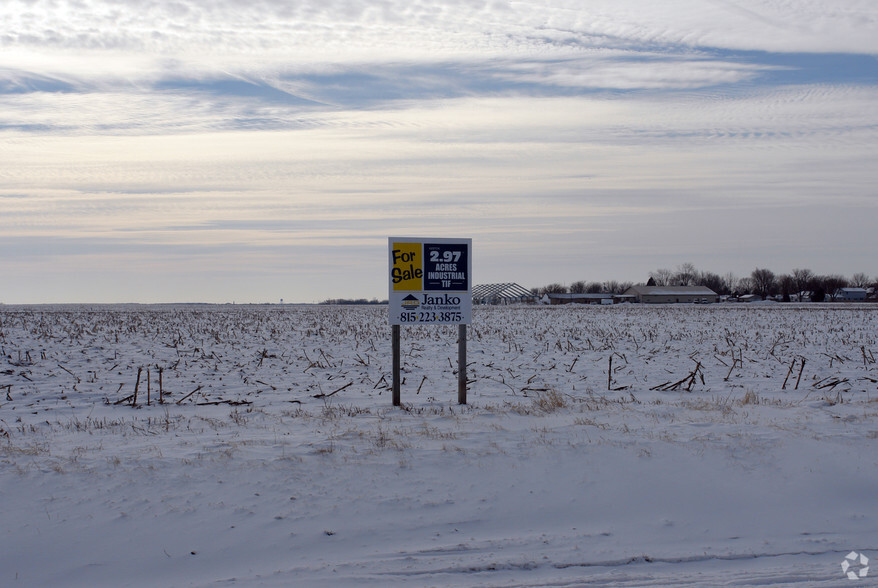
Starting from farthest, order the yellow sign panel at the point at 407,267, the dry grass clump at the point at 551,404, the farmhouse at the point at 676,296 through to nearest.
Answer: the farmhouse at the point at 676,296 → the yellow sign panel at the point at 407,267 → the dry grass clump at the point at 551,404

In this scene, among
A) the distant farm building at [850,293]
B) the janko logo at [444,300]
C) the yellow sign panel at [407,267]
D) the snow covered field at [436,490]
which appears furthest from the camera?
the distant farm building at [850,293]

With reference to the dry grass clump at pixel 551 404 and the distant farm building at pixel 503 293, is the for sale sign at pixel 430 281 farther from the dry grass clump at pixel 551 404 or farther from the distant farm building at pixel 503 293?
the distant farm building at pixel 503 293

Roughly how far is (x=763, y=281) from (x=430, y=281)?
17683 centimetres

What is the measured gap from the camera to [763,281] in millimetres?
168375

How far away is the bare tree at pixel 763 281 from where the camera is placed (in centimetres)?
16450

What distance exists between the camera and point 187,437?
9109 mm

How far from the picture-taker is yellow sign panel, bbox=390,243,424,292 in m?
11.5

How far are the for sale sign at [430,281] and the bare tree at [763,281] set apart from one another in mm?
169889

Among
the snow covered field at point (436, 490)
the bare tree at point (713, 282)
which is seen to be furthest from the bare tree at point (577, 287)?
the snow covered field at point (436, 490)

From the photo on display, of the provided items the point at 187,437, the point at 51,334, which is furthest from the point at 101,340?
the point at 187,437

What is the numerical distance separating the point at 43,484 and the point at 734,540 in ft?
23.3

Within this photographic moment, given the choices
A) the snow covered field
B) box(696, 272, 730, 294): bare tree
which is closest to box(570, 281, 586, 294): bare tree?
box(696, 272, 730, 294): bare tree

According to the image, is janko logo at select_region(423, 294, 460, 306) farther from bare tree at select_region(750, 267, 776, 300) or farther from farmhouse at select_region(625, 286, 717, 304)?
bare tree at select_region(750, 267, 776, 300)

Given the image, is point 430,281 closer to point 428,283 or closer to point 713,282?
point 428,283
